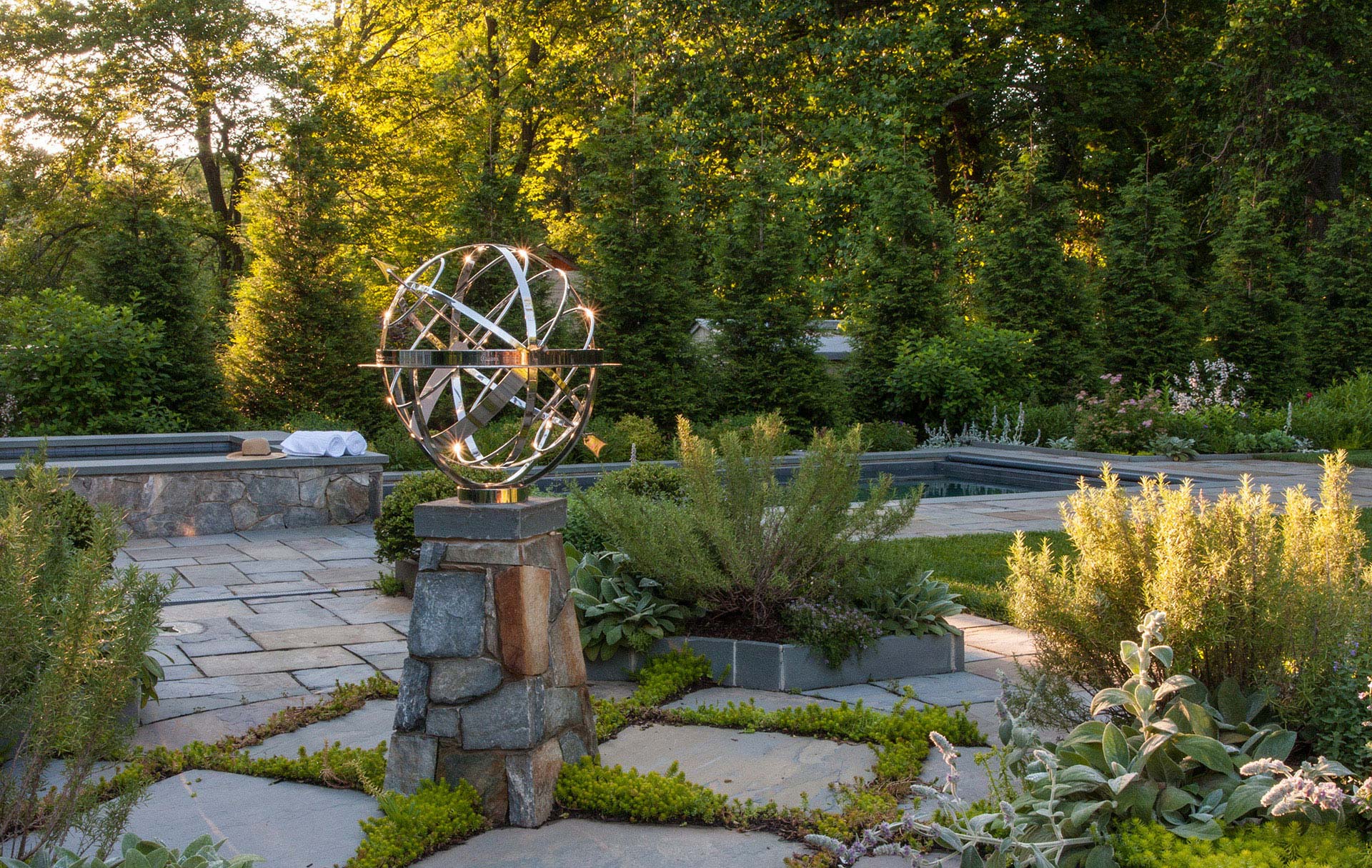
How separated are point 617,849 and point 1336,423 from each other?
526 inches

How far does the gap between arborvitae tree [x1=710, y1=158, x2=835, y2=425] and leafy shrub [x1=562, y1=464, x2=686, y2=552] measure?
6.75 metres

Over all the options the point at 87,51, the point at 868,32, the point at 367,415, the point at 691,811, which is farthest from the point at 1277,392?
the point at 87,51

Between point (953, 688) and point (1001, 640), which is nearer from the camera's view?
point (953, 688)

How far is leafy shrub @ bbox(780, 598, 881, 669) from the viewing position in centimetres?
442

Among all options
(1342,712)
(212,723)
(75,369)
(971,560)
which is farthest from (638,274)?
(1342,712)

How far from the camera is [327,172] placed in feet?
41.8

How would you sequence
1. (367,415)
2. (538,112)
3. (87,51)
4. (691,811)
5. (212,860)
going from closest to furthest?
(212,860) < (691,811) < (367,415) < (87,51) < (538,112)

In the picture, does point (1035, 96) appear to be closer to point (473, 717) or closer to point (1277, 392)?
point (1277, 392)

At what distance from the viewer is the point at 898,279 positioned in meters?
14.5

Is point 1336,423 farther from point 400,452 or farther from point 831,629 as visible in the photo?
point 831,629

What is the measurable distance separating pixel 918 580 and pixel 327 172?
10249 mm

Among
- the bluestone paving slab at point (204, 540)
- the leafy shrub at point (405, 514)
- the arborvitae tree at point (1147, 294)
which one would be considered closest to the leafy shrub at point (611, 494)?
the leafy shrub at point (405, 514)

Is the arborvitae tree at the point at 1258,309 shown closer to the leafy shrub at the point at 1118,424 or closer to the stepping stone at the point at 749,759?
the leafy shrub at the point at 1118,424

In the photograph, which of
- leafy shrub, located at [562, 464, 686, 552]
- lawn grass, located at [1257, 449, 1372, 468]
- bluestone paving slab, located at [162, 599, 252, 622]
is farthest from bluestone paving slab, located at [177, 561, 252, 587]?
lawn grass, located at [1257, 449, 1372, 468]
